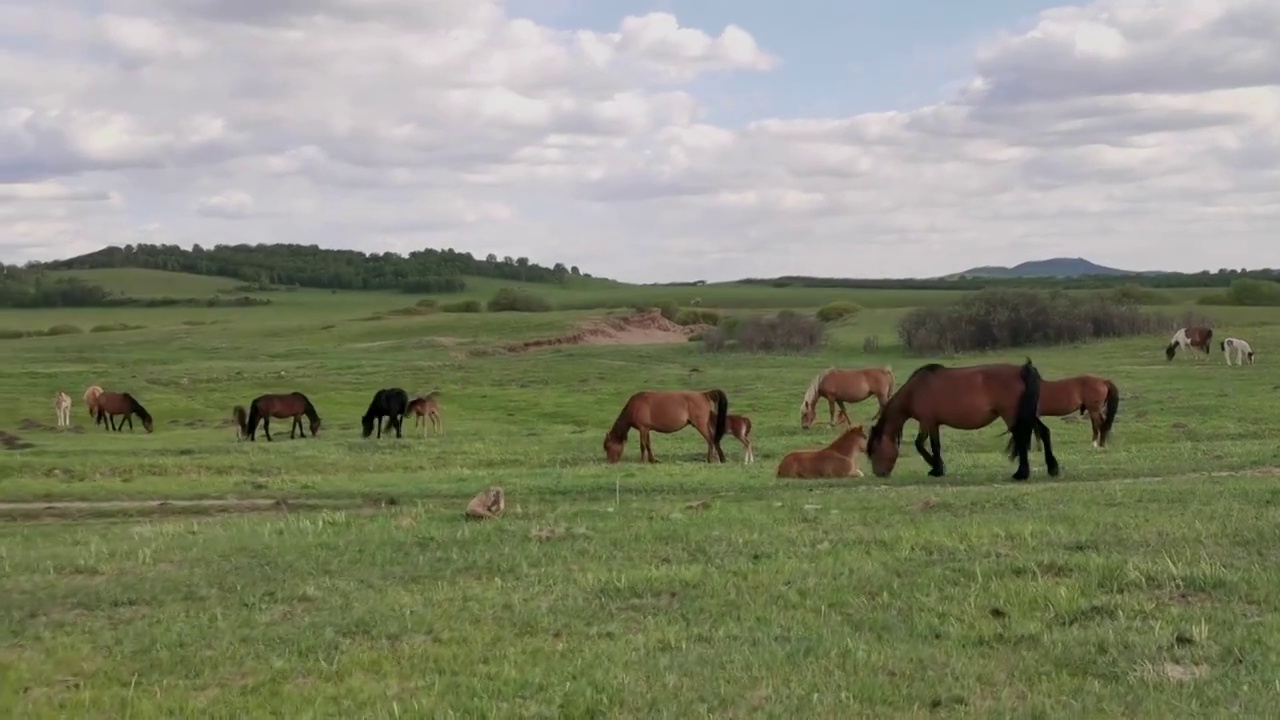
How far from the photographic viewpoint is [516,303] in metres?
108

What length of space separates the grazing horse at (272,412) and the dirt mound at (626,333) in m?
34.2

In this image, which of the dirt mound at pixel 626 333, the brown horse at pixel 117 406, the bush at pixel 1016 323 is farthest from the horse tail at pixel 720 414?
the dirt mound at pixel 626 333

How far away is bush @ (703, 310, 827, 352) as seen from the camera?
58812 mm

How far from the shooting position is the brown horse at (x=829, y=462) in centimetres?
1645

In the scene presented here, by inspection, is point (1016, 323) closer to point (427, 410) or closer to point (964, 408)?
point (427, 410)

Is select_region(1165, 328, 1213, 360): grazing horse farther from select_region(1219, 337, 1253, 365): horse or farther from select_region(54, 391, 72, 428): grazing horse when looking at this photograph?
select_region(54, 391, 72, 428): grazing horse

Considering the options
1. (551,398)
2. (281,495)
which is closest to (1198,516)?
(281,495)

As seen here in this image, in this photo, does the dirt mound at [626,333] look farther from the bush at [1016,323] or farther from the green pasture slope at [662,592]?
the green pasture slope at [662,592]

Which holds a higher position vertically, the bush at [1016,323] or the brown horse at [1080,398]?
the bush at [1016,323]

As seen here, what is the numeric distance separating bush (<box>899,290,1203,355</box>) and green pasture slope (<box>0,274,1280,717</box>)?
35.1 m

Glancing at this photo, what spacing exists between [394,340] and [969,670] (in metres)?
68.2

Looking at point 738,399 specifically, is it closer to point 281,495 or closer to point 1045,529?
point 281,495

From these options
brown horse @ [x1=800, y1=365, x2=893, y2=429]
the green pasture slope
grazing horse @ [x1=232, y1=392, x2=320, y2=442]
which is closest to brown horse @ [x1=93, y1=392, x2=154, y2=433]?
grazing horse @ [x1=232, y1=392, x2=320, y2=442]

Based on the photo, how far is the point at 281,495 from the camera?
17.2m
